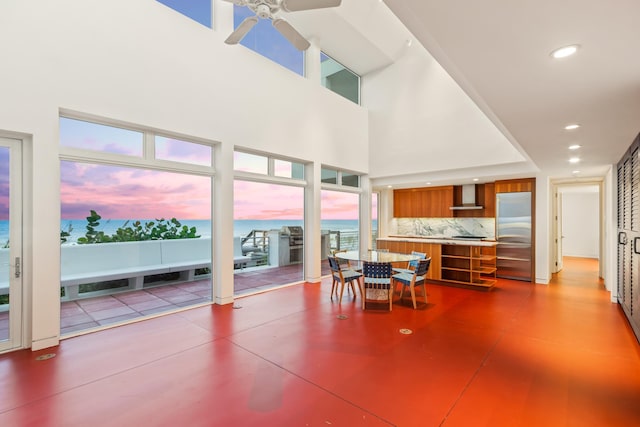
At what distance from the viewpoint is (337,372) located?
3010mm

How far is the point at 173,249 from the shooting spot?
527cm

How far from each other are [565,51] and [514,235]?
6.53 m

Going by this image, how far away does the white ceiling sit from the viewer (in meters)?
1.56

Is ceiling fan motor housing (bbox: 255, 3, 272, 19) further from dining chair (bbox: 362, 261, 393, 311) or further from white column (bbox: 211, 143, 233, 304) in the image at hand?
dining chair (bbox: 362, 261, 393, 311)

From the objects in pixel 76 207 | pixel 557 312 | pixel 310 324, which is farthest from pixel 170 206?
pixel 557 312

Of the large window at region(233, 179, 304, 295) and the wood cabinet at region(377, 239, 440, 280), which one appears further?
the wood cabinet at region(377, 239, 440, 280)

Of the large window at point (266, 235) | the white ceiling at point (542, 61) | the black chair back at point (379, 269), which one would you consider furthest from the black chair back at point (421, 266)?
the large window at point (266, 235)

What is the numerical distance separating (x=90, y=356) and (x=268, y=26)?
6.42 metres

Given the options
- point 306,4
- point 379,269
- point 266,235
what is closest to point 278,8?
point 306,4

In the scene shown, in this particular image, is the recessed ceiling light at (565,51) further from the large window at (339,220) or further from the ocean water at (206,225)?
the large window at (339,220)

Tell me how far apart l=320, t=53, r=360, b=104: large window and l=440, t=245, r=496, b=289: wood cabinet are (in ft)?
16.7

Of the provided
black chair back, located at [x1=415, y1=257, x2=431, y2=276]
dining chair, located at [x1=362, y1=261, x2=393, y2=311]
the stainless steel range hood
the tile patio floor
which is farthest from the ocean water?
the stainless steel range hood

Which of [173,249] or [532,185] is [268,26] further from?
[532,185]

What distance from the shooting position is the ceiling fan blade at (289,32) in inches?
158
